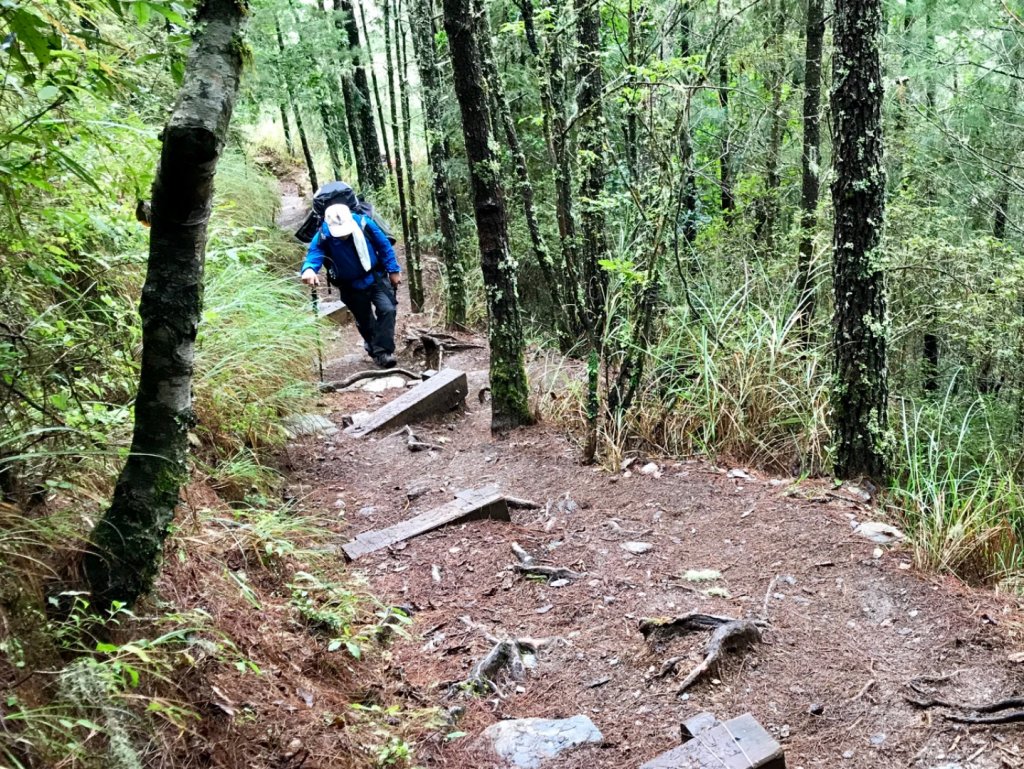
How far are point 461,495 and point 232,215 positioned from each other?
8.04m

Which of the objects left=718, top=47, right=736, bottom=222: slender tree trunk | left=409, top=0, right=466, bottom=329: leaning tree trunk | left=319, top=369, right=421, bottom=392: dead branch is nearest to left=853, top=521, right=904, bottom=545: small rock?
left=319, top=369, right=421, bottom=392: dead branch

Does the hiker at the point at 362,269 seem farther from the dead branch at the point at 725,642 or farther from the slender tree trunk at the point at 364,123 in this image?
the slender tree trunk at the point at 364,123

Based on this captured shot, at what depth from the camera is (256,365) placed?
5.53 metres

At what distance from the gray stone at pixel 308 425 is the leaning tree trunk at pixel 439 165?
3.92 metres

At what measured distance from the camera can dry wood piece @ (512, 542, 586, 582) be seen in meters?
3.94

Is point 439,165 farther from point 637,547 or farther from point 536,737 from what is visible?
point 536,737

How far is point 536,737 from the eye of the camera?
270 centimetres

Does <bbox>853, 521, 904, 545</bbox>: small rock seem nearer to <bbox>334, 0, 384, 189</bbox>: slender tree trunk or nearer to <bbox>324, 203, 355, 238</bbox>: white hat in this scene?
<bbox>324, 203, 355, 238</bbox>: white hat

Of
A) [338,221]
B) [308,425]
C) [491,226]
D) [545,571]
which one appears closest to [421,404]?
[308,425]

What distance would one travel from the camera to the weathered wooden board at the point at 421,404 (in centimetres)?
665

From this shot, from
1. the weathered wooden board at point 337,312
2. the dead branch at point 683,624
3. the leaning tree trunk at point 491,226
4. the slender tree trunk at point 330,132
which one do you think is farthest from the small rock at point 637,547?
the slender tree trunk at point 330,132

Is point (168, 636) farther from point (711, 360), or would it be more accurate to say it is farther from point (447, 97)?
point (447, 97)

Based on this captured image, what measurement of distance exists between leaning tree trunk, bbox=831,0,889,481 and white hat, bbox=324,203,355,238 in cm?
542

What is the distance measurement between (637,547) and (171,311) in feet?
9.64
